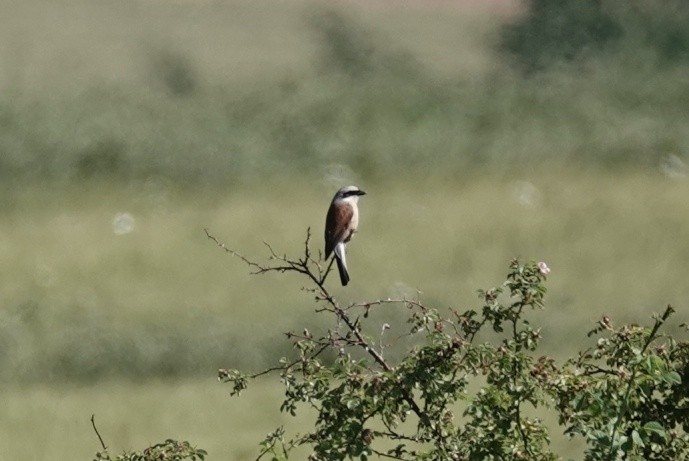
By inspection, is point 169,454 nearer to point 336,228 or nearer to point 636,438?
point 636,438

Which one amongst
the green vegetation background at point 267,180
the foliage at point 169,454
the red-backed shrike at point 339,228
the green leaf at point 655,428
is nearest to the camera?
the green leaf at point 655,428

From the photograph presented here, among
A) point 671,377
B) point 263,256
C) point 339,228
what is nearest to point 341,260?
point 339,228

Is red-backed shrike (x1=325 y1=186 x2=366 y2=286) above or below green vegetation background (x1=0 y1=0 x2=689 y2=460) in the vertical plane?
below

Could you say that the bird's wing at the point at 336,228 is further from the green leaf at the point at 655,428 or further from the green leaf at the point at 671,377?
the green leaf at the point at 655,428

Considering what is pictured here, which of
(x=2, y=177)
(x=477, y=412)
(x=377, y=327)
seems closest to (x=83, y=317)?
(x=377, y=327)

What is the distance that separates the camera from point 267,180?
1441 centimetres

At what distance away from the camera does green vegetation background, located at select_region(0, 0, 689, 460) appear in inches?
432

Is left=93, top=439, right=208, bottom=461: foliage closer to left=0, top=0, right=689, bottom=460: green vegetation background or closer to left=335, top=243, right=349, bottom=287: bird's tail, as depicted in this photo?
left=335, top=243, right=349, bottom=287: bird's tail

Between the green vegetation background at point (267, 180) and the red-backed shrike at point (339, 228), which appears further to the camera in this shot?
the green vegetation background at point (267, 180)

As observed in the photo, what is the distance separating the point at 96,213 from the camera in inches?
539

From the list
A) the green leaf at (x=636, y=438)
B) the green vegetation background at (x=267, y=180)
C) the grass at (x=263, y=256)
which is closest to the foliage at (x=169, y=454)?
the green leaf at (x=636, y=438)

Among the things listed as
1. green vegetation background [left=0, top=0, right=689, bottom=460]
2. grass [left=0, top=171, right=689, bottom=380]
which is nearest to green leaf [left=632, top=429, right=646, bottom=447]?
green vegetation background [left=0, top=0, right=689, bottom=460]

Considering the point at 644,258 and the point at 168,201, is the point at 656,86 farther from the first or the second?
the point at 168,201

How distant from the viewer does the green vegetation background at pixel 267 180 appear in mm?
10984
